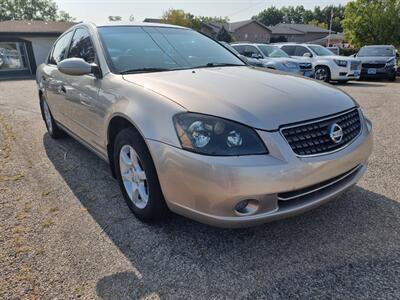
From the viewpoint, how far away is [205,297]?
1998 millimetres

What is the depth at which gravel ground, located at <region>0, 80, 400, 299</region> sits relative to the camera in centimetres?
207

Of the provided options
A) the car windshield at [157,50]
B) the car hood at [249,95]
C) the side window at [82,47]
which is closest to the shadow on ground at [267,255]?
the car hood at [249,95]

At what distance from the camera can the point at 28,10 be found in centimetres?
6378

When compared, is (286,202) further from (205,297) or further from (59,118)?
(59,118)

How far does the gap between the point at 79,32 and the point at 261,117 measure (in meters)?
2.73

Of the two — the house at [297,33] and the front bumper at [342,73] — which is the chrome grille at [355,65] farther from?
the house at [297,33]

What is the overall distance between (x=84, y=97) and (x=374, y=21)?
27.8 meters

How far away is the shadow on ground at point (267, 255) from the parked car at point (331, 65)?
11.0 meters

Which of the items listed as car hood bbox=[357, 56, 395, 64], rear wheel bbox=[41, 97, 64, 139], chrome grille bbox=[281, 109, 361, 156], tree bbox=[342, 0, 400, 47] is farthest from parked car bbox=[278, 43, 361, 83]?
tree bbox=[342, 0, 400, 47]

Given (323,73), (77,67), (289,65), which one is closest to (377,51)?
(323,73)

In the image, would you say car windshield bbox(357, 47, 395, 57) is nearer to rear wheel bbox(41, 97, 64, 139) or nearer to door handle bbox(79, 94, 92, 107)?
rear wheel bbox(41, 97, 64, 139)

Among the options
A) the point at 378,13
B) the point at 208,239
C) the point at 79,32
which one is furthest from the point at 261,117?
the point at 378,13

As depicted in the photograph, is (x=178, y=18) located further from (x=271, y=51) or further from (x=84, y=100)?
(x=84, y=100)

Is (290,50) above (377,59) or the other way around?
above
